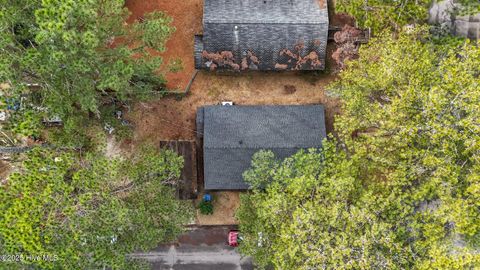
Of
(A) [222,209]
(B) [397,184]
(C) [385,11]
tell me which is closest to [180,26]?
(A) [222,209]

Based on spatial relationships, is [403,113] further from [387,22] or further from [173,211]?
[173,211]

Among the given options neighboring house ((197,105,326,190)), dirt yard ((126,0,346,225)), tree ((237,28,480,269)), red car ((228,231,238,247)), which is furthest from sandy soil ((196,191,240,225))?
tree ((237,28,480,269))

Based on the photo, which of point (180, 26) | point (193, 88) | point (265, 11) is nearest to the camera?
point (265, 11)

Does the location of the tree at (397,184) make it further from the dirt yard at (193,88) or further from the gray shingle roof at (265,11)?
the dirt yard at (193,88)

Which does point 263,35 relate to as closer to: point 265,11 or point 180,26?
point 265,11

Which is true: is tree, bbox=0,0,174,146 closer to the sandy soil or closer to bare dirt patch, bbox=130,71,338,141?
bare dirt patch, bbox=130,71,338,141

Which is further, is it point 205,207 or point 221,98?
point 221,98
